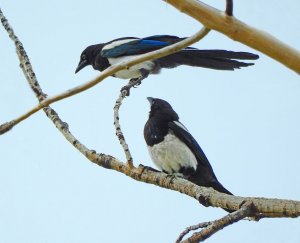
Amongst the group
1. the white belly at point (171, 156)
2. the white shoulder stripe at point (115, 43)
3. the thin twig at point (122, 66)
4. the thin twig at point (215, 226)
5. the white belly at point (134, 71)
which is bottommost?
the thin twig at point (215, 226)

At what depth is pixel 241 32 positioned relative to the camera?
5.55 ft

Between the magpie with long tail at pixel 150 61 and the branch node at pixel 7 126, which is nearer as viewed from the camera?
the branch node at pixel 7 126

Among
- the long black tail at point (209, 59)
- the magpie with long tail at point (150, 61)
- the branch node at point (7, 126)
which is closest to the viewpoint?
the branch node at point (7, 126)

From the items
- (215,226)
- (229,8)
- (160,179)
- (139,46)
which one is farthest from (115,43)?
(229,8)

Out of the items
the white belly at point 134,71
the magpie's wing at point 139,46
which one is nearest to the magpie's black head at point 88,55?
the magpie's wing at point 139,46

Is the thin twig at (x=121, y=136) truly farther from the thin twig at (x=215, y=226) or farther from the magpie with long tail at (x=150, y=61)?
the magpie with long tail at (x=150, y=61)

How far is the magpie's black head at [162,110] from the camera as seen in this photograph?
6009mm

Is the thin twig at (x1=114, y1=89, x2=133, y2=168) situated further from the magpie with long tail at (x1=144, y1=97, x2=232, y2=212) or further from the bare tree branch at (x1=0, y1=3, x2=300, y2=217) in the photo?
the magpie with long tail at (x1=144, y1=97, x2=232, y2=212)

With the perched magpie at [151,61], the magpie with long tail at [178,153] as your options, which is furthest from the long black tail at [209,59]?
the magpie with long tail at [178,153]

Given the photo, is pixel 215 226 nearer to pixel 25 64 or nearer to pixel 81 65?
pixel 25 64

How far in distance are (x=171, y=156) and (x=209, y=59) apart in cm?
96

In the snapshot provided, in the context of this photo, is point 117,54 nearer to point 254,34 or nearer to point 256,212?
point 256,212

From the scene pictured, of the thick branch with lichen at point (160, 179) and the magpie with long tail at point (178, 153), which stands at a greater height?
the magpie with long tail at point (178, 153)

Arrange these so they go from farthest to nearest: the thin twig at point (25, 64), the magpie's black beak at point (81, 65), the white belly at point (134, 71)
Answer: the magpie's black beak at point (81, 65), the white belly at point (134, 71), the thin twig at point (25, 64)
